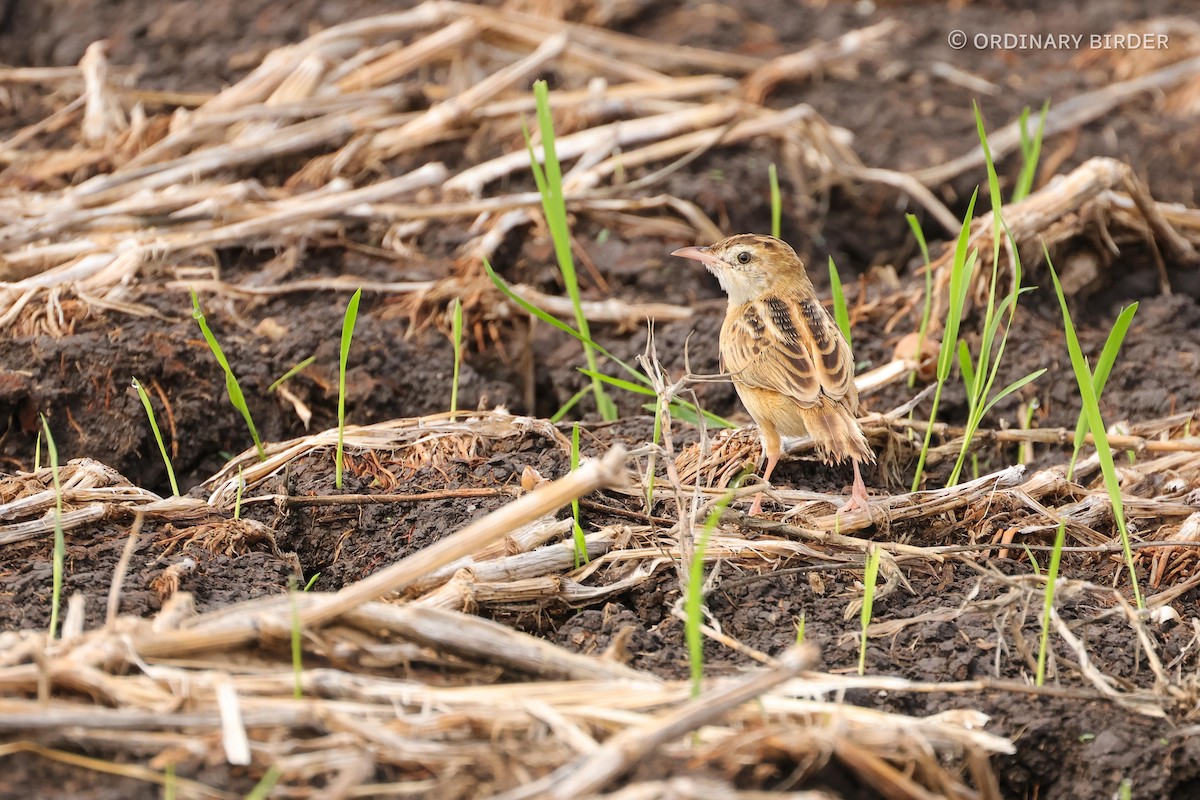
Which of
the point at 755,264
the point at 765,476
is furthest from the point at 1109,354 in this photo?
the point at 755,264

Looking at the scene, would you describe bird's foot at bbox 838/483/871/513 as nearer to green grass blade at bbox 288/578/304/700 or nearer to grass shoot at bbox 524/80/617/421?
grass shoot at bbox 524/80/617/421

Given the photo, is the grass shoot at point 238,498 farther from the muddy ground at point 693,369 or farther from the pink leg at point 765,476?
the pink leg at point 765,476

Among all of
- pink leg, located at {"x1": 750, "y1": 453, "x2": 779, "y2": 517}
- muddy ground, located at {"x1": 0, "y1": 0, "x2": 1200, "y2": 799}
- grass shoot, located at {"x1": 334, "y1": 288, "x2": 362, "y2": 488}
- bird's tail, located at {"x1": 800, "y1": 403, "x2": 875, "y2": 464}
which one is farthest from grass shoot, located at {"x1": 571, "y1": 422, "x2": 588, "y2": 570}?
bird's tail, located at {"x1": 800, "y1": 403, "x2": 875, "y2": 464}

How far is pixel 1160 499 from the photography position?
15.3 ft

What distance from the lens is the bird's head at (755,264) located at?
211 inches

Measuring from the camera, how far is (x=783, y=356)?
4777 millimetres

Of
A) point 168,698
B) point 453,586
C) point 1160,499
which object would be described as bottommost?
point 1160,499

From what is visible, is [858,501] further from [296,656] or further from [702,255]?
[296,656]

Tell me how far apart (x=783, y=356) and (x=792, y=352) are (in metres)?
0.04

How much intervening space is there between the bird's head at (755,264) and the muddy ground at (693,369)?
557mm

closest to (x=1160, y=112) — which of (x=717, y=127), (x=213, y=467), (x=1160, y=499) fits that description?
(x=717, y=127)

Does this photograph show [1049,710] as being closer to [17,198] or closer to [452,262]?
[452,262]

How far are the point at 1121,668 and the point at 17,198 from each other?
5634 mm

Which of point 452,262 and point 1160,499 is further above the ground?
point 452,262
